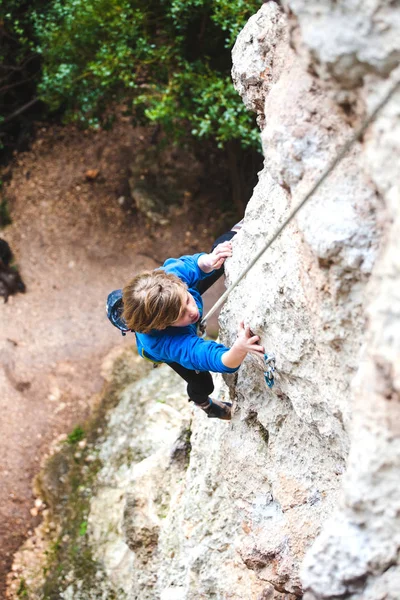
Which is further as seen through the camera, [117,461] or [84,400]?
[84,400]

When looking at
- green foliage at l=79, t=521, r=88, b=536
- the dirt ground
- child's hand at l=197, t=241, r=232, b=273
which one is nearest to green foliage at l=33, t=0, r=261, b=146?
the dirt ground

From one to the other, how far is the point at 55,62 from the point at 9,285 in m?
Answer: 3.10

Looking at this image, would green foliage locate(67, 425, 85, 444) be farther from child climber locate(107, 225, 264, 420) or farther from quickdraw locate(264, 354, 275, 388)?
quickdraw locate(264, 354, 275, 388)

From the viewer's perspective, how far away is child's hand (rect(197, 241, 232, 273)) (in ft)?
12.6

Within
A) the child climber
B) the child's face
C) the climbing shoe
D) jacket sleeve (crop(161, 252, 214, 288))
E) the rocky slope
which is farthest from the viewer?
the climbing shoe

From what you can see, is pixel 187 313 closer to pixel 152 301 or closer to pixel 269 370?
pixel 152 301

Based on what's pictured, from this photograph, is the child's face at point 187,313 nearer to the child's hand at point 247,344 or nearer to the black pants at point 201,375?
the child's hand at point 247,344

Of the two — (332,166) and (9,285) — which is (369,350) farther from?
(9,285)

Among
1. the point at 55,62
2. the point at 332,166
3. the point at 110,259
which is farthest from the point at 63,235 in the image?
the point at 332,166

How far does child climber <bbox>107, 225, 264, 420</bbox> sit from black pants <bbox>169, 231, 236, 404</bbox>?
0.56 ft

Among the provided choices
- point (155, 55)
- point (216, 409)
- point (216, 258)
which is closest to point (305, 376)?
point (216, 258)

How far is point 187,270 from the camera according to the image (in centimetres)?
385

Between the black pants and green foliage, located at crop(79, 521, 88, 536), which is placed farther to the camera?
green foliage, located at crop(79, 521, 88, 536)

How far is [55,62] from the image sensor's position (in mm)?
7527
